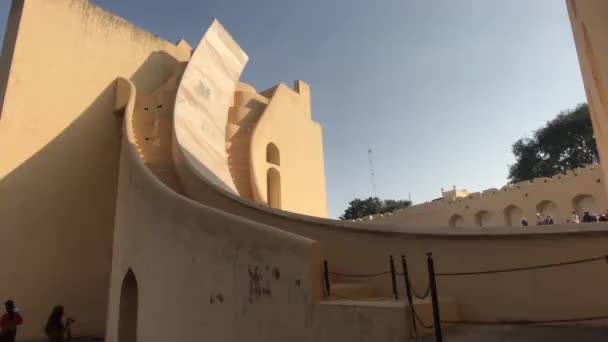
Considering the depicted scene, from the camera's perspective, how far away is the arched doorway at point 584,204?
545 inches

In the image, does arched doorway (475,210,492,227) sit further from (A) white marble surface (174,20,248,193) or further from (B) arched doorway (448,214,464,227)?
(A) white marble surface (174,20,248,193)

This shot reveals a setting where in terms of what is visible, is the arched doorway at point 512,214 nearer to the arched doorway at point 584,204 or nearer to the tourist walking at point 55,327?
the arched doorway at point 584,204

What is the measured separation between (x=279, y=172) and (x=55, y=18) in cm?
627

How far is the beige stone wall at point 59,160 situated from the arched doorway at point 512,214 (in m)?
14.2

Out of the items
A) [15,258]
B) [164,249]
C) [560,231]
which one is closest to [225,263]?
[164,249]

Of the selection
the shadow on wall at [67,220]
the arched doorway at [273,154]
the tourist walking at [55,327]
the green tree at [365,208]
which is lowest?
the tourist walking at [55,327]

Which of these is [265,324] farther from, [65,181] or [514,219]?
[514,219]

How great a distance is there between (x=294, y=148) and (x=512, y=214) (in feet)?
31.1

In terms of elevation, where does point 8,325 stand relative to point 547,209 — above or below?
below

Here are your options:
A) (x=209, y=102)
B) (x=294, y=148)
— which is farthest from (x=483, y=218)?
(x=209, y=102)

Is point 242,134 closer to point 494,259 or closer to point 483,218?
point 494,259

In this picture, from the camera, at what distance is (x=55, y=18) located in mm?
8648

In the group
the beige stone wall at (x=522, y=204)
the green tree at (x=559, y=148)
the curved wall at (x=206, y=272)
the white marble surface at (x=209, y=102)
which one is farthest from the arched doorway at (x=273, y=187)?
the green tree at (x=559, y=148)

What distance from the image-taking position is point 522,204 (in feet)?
52.3
